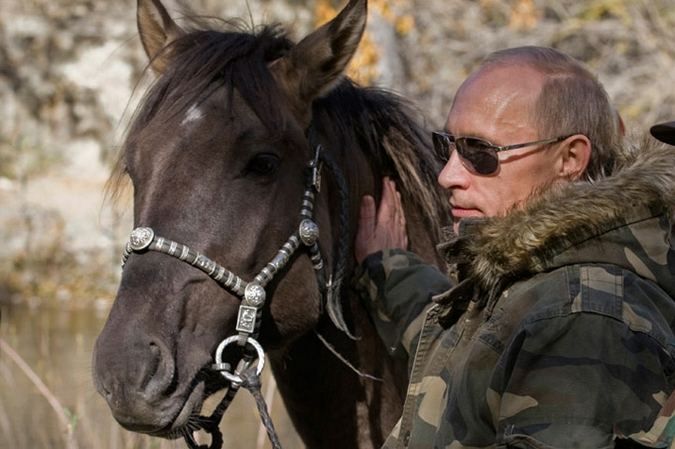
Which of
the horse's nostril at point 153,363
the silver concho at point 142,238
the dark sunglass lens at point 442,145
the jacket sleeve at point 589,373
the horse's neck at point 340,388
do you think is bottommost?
the horse's neck at point 340,388

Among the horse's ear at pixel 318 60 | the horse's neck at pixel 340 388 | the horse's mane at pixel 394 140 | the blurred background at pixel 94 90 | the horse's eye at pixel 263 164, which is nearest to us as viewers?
the horse's eye at pixel 263 164

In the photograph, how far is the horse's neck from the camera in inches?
115

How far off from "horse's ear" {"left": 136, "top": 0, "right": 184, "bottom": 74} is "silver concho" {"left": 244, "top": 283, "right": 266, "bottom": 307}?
0.90 metres

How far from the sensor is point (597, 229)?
1850 millimetres

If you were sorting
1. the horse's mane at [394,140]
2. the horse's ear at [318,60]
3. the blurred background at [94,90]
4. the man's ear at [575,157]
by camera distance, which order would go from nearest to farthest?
the man's ear at [575,157] < the horse's ear at [318,60] < the horse's mane at [394,140] < the blurred background at [94,90]

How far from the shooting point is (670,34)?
1033cm

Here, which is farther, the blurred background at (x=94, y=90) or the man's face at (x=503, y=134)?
the blurred background at (x=94, y=90)

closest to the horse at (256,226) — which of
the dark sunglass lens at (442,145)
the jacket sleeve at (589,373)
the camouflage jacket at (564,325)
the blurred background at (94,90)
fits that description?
the dark sunglass lens at (442,145)

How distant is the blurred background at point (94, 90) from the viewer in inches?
345

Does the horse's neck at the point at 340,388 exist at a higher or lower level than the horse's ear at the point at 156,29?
lower

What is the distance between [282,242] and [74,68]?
13999 mm

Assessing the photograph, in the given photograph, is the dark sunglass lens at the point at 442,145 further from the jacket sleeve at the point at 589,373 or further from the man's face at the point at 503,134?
the jacket sleeve at the point at 589,373

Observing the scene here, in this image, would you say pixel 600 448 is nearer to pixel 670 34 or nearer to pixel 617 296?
pixel 617 296

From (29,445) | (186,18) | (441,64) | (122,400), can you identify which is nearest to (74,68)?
(441,64)
